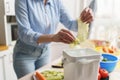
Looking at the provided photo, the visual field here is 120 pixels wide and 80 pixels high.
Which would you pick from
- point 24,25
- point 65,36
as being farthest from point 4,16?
point 65,36

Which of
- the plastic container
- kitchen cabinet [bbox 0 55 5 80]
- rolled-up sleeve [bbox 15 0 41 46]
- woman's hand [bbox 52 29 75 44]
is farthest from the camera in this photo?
kitchen cabinet [bbox 0 55 5 80]

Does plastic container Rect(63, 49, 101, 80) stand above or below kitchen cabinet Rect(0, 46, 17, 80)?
above

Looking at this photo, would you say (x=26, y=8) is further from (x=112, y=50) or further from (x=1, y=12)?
(x=1, y=12)

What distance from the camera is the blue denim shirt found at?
1.10 meters

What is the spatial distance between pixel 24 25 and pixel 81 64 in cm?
45

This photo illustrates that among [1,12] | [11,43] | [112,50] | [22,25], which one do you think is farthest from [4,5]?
[112,50]

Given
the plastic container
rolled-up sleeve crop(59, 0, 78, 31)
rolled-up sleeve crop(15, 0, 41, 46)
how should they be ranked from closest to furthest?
the plastic container
rolled-up sleeve crop(15, 0, 41, 46)
rolled-up sleeve crop(59, 0, 78, 31)

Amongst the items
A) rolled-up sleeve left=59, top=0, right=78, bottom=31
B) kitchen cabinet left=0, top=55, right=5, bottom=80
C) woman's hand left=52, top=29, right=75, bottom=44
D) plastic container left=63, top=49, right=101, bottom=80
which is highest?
rolled-up sleeve left=59, top=0, right=78, bottom=31

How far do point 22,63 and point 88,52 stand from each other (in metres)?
0.51

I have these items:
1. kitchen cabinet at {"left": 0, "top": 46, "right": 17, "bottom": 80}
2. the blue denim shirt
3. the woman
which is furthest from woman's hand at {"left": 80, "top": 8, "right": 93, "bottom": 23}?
kitchen cabinet at {"left": 0, "top": 46, "right": 17, "bottom": 80}

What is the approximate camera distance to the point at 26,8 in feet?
3.88

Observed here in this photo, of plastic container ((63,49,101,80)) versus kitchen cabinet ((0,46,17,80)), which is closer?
plastic container ((63,49,101,80))

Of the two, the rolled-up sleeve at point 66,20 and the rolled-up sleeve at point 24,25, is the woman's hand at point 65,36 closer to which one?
the rolled-up sleeve at point 24,25

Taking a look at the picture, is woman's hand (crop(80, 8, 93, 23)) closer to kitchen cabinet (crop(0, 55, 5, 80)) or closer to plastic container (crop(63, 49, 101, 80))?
plastic container (crop(63, 49, 101, 80))
